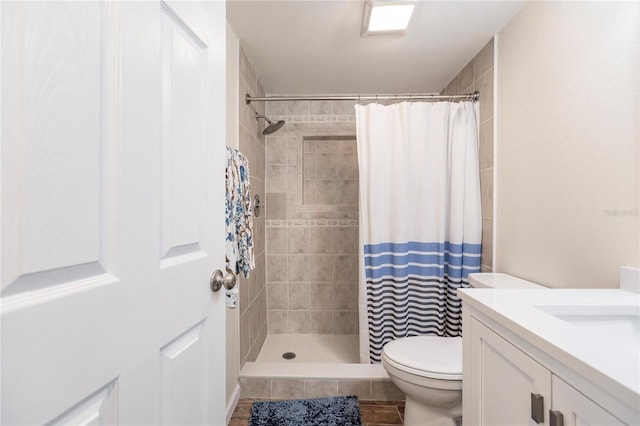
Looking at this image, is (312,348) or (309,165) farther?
(309,165)

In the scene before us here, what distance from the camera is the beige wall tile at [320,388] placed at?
5.51 feet

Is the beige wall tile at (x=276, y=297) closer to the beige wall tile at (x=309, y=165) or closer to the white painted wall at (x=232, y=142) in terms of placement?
the white painted wall at (x=232, y=142)

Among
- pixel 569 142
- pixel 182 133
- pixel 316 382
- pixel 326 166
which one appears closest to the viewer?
pixel 182 133

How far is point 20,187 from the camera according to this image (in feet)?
1.15

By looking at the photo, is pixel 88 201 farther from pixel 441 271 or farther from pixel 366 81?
pixel 366 81

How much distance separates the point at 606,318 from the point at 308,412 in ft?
4.58

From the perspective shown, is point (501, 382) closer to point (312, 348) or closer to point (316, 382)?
point (316, 382)

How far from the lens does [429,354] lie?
134 centimetres

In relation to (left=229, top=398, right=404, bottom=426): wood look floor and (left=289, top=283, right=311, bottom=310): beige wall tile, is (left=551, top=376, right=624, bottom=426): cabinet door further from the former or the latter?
(left=289, top=283, right=311, bottom=310): beige wall tile

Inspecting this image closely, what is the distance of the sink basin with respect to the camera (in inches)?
29.5

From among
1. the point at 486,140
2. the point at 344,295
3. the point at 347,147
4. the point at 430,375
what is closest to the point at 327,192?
the point at 347,147

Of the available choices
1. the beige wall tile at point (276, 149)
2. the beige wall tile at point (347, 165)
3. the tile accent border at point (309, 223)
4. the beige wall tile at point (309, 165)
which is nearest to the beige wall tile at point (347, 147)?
the beige wall tile at point (347, 165)

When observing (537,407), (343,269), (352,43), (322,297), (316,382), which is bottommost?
(316,382)

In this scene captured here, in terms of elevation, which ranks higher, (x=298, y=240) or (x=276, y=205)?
(x=276, y=205)
